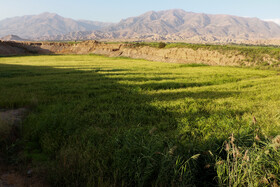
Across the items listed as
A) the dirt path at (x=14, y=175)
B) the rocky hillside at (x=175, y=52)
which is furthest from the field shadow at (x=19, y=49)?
the dirt path at (x=14, y=175)

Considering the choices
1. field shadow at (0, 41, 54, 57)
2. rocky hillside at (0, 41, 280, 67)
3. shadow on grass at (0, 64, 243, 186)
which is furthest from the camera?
field shadow at (0, 41, 54, 57)

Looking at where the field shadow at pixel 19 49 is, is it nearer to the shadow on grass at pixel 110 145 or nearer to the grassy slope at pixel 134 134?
the grassy slope at pixel 134 134

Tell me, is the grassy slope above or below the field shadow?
below

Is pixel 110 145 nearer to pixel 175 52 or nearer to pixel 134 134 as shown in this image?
pixel 134 134

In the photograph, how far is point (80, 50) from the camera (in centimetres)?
6269

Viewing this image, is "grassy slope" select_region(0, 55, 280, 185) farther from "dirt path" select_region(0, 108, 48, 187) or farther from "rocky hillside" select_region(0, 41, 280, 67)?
"rocky hillside" select_region(0, 41, 280, 67)

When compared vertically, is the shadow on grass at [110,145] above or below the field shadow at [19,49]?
below

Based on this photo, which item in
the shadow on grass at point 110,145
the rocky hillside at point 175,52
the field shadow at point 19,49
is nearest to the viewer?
the shadow on grass at point 110,145

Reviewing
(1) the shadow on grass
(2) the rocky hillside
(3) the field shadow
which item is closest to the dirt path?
(1) the shadow on grass

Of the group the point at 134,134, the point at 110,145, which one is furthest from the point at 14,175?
the point at 134,134

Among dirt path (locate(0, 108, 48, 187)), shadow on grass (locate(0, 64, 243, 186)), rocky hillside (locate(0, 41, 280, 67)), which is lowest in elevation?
dirt path (locate(0, 108, 48, 187))

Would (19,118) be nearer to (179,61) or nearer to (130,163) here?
(130,163)

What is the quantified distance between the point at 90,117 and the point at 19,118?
2.30 metres

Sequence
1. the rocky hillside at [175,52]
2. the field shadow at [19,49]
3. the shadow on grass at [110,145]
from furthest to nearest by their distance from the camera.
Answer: the field shadow at [19,49]
the rocky hillside at [175,52]
the shadow on grass at [110,145]
